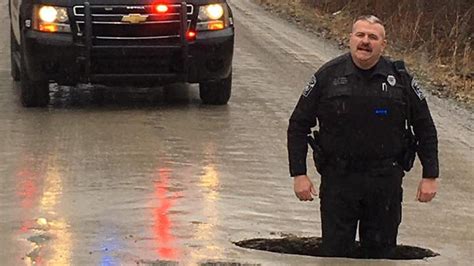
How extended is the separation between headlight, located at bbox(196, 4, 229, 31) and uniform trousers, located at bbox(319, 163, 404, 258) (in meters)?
6.08

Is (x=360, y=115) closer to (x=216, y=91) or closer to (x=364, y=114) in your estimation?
(x=364, y=114)

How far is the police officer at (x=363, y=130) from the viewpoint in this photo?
252 inches

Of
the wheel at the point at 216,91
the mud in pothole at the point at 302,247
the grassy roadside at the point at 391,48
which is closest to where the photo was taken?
the mud in pothole at the point at 302,247

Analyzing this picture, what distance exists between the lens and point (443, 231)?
7980mm

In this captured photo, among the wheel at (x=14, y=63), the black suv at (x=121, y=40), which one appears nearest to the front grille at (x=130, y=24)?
the black suv at (x=121, y=40)

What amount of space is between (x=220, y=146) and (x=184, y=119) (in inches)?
63.0

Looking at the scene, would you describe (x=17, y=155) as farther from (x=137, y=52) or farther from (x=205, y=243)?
(x=205, y=243)

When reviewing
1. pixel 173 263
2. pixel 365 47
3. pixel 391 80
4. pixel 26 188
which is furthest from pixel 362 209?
pixel 26 188

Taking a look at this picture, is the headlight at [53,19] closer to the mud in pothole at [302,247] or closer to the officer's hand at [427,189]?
the mud in pothole at [302,247]

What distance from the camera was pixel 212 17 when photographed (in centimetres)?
1277

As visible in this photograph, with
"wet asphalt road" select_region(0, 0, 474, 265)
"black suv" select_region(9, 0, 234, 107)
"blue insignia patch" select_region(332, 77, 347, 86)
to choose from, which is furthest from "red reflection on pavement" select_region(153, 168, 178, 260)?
"black suv" select_region(9, 0, 234, 107)

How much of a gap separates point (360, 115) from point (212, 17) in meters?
6.53

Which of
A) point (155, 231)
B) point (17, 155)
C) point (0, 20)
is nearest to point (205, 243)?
point (155, 231)

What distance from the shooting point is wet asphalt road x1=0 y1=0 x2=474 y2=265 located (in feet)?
23.4
